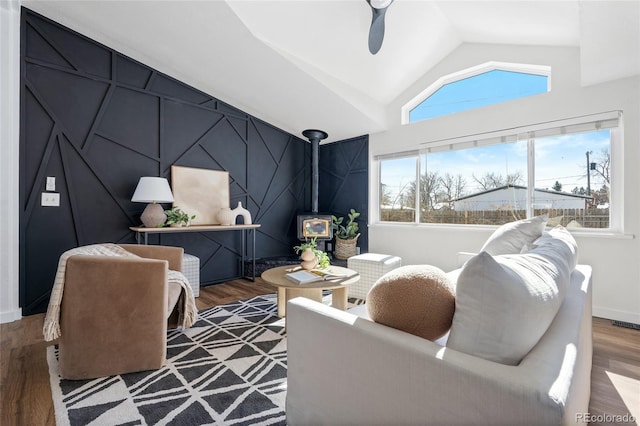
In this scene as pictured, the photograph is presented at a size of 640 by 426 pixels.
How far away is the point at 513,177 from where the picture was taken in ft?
11.7

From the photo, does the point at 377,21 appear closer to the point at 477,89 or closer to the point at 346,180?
the point at 477,89

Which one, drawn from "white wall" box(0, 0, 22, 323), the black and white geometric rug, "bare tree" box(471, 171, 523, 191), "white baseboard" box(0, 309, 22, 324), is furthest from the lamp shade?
"bare tree" box(471, 171, 523, 191)

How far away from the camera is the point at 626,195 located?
9.03ft

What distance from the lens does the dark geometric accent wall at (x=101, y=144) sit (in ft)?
9.52

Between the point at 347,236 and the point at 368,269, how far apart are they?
1.52 m

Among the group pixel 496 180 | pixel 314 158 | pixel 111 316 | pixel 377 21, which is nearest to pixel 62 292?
pixel 111 316

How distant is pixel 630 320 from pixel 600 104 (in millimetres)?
1977

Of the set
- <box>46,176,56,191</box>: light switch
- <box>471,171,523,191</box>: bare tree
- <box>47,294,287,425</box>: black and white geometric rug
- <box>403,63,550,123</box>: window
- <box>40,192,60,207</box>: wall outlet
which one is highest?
<box>403,63,550,123</box>: window

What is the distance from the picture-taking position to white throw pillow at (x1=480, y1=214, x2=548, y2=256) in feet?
5.78

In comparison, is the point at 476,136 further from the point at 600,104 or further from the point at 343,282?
the point at 343,282

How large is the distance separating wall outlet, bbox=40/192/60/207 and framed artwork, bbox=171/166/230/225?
109 centimetres

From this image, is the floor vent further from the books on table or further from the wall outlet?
the wall outlet

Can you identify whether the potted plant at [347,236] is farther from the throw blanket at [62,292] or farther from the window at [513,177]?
the throw blanket at [62,292]

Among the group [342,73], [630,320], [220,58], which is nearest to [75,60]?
[220,58]
